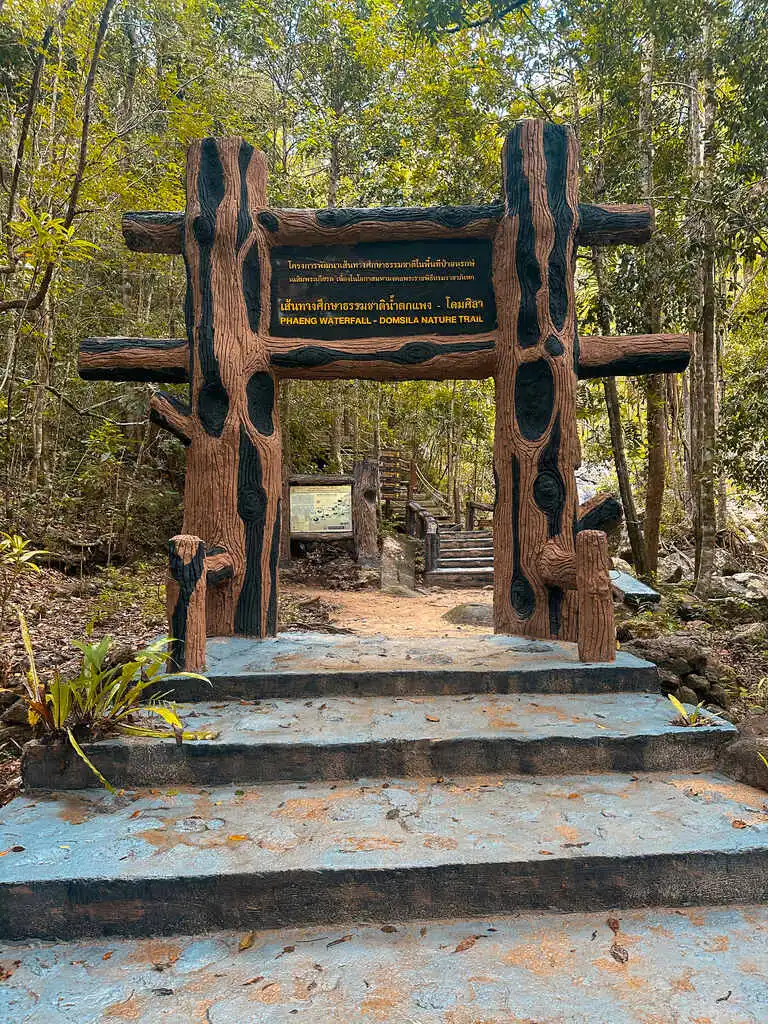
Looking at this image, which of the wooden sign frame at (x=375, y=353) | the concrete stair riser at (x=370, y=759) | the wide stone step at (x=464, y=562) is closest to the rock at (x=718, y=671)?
the wooden sign frame at (x=375, y=353)

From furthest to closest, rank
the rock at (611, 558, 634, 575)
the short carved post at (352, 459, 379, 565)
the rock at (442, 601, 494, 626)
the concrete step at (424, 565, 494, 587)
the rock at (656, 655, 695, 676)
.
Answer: the short carved post at (352, 459, 379, 565), the concrete step at (424, 565, 494, 587), the rock at (611, 558, 634, 575), the rock at (442, 601, 494, 626), the rock at (656, 655, 695, 676)

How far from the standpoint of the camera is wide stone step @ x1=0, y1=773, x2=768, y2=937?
2068mm

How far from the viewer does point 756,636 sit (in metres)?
7.25

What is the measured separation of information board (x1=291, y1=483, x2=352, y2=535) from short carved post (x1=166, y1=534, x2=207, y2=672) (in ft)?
26.7

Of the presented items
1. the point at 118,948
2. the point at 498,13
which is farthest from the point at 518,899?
the point at 498,13

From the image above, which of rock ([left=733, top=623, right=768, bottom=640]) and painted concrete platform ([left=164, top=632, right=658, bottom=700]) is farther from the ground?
painted concrete platform ([left=164, top=632, right=658, bottom=700])

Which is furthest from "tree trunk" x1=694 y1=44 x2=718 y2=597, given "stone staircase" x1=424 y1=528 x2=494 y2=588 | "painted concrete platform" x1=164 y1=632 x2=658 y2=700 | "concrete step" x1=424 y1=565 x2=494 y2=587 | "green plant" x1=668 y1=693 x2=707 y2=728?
"green plant" x1=668 y1=693 x2=707 y2=728

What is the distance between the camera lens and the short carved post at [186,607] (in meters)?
3.67

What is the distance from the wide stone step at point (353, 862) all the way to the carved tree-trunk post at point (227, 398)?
2.26 metres

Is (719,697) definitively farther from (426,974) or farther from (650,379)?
(650,379)

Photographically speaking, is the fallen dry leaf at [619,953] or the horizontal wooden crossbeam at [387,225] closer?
the fallen dry leaf at [619,953]

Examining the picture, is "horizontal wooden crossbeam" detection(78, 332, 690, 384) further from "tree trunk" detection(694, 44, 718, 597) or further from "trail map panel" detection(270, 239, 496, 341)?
"tree trunk" detection(694, 44, 718, 597)

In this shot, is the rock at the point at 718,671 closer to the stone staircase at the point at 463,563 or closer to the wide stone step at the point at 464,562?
the stone staircase at the point at 463,563

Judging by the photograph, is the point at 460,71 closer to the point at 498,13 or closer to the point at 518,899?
the point at 498,13
